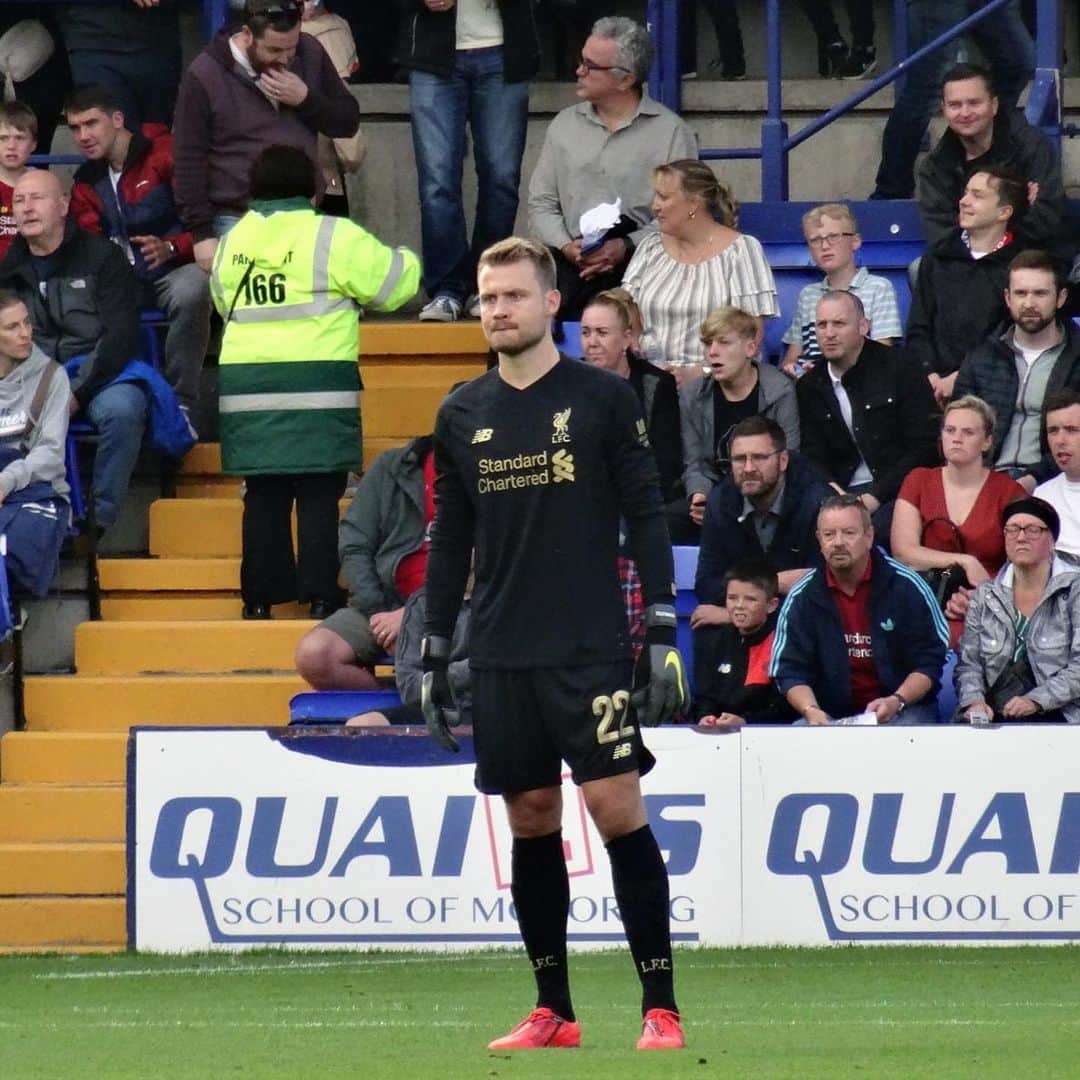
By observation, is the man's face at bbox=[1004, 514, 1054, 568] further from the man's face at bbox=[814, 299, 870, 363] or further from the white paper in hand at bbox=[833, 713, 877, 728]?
the man's face at bbox=[814, 299, 870, 363]

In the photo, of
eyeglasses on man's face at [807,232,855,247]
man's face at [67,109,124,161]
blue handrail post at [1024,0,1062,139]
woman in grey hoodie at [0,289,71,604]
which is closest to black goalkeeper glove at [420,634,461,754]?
woman in grey hoodie at [0,289,71,604]

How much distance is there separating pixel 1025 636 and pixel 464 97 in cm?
436

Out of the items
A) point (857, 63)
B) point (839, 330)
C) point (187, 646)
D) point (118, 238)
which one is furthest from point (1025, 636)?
point (857, 63)

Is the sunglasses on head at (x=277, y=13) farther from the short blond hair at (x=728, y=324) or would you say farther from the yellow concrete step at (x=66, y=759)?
the yellow concrete step at (x=66, y=759)

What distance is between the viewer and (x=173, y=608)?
37.6 ft

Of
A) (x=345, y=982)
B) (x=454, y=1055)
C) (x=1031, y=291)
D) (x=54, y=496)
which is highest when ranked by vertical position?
(x=1031, y=291)

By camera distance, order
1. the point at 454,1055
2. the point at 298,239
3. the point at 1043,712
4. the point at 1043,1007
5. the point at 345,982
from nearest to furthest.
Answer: the point at 454,1055 < the point at 1043,1007 < the point at 345,982 < the point at 1043,712 < the point at 298,239

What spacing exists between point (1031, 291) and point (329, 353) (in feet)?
9.43

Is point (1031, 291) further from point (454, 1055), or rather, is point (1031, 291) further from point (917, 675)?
point (454, 1055)

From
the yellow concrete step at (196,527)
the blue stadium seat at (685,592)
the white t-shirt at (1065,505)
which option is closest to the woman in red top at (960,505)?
the white t-shirt at (1065,505)

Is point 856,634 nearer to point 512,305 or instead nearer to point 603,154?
point 603,154

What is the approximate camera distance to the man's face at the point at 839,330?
1084 centimetres

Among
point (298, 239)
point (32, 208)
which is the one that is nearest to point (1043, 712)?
point (298, 239)

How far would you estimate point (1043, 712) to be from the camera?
9.54 meters
